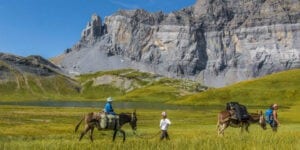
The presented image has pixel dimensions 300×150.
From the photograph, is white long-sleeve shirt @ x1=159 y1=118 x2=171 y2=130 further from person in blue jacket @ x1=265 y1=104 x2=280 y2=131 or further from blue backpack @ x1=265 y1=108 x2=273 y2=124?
blue backpack @ x1=265 y1=108 x2=273 y2=124

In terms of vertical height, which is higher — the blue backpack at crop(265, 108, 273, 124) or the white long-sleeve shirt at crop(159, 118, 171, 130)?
the blue backpack at crop(265, 108, 273, 124)

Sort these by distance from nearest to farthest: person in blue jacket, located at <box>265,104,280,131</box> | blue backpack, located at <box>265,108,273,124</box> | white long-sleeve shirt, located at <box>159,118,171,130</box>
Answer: white long-sleeve shirt, located at <box>159,118,171,130</box>, person in blue jacket, located at <box>265,104,280,131</box>, blue backpack, located at <box>265,108,273,124</box>

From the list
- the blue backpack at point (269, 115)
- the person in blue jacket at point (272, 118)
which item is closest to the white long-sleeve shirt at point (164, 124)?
the person in blue jacket at point (272, 118)

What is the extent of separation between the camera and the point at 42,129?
63.1m

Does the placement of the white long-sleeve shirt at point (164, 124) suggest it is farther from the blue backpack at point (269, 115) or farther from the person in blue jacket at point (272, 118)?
the blue backpack at point (269, 115)

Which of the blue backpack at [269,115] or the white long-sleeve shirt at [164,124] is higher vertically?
the blue backpack at [269,115]

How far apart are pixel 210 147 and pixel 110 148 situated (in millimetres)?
5975

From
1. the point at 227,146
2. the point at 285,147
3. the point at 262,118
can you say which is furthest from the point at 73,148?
the point at 262,118

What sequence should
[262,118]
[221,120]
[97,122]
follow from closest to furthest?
[97,122], [221,120], [262,118]

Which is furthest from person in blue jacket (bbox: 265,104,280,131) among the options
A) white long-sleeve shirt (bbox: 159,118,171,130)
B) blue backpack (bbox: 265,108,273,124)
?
white long-sleeve shirt (bbox: 159,118,171,130)

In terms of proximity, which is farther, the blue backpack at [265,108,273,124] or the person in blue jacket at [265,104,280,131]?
the blue backpack at [265,108,273,124]

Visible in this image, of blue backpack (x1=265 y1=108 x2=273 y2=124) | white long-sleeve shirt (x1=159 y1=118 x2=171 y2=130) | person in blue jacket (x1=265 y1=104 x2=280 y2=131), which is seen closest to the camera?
white long-sleeve shirt (x1=159 y1=118 x2=171 y2=130)

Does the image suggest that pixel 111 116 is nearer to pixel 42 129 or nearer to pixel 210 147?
pixel 210 147

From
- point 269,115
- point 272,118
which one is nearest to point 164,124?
point 269,115
